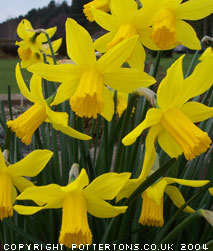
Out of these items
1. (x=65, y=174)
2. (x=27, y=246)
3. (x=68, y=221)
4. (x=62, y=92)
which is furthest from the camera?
(x=65, y=174)

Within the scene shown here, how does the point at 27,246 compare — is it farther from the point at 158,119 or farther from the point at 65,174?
the point at 158,119

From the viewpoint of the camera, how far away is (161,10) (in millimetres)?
924

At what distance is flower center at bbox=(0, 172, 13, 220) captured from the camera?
0.84 meters

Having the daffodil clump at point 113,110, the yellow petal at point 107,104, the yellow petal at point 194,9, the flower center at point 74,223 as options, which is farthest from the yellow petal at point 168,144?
the yellow petal at point 194,9

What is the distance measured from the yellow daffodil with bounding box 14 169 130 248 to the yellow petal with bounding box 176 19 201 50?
1.48 feet

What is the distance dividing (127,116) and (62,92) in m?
0.22

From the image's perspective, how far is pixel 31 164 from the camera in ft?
3.01

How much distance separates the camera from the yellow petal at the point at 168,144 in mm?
904

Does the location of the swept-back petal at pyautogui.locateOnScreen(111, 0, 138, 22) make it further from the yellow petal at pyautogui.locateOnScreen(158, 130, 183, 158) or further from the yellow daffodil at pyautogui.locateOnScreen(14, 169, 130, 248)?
the yellow daffodil at pyautogui.locateOnScreen(14, 169, 130, 248)

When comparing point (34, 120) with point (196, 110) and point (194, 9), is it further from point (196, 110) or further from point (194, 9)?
point (194, 9)

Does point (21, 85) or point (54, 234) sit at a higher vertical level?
point (21, 85)

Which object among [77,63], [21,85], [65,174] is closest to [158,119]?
[77,63]

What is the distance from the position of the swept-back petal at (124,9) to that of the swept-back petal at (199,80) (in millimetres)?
245

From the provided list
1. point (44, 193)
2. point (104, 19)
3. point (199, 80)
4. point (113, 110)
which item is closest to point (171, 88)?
point (199, 80)
